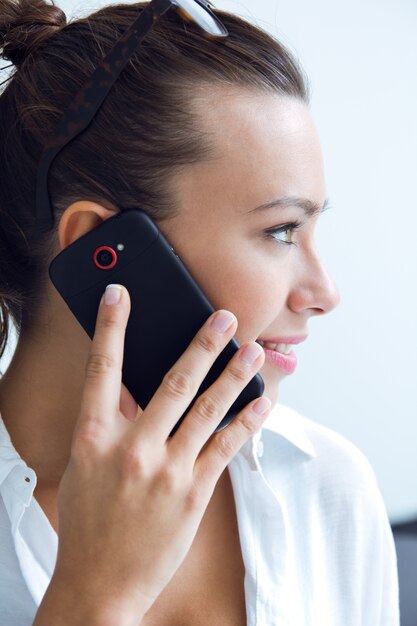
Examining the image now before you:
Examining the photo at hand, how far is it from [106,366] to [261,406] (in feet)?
0.62

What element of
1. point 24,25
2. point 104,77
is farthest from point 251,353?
point 24,25

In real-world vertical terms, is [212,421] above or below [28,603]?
above

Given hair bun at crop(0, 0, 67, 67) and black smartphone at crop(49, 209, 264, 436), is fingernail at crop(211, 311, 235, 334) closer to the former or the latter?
black smartphone at crop(49, 209, 264, 436)

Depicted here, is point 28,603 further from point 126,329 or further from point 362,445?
point 362,445

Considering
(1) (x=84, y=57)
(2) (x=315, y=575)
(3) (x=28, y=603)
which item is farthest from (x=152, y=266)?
(2) (x=315, y=575)

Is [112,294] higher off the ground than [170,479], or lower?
higher

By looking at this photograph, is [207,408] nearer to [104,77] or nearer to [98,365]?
[98,365]

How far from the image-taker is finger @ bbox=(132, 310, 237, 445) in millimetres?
787

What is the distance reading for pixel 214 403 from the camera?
2.72 ft

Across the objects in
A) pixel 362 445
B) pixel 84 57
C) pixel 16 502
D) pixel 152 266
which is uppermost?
pixel 84 57

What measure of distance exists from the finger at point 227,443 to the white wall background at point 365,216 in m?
0.82

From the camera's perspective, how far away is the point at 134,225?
842 millimetres

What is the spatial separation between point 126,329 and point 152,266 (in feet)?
0.26

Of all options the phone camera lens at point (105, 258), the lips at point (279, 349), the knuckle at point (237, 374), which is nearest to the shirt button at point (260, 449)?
the lips at point (279, 349)
